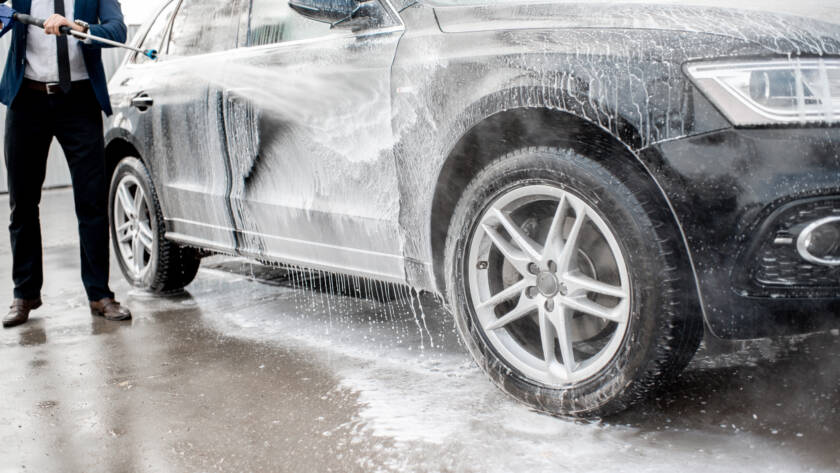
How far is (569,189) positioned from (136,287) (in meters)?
3.29

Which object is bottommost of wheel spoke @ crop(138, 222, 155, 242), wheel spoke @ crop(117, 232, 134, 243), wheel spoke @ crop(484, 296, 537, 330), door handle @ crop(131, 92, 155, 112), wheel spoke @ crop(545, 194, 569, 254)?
Answer: wheel spoke @ crop(117, 232, 134, 243)

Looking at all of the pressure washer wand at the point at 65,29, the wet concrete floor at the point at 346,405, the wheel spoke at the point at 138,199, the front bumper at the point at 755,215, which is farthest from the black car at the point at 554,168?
the wheel spoke at the point at 138,199

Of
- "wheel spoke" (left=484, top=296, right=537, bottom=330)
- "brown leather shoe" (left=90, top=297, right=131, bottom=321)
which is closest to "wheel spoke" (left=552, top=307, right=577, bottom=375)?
"wheel spoke" (left=484, top=296, right=537, bottom=330)

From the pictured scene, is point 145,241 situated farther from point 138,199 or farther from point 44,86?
point 44,86

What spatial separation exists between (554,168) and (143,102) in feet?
9.05

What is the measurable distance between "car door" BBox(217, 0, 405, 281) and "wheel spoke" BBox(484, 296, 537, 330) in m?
0.51

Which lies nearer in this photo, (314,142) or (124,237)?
(314,142)

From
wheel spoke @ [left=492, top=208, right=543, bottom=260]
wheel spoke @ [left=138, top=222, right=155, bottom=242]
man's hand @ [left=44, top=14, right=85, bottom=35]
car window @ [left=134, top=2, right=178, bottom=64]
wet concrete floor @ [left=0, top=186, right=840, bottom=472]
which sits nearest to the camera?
wet concrete floor @ [left=0, top=186, right=840, bottom=472]

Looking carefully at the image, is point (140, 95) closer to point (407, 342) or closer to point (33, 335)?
point (33, 335)

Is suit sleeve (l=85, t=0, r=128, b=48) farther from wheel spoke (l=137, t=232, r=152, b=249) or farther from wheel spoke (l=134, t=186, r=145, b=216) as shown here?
wheel spoke (l=137, t=232, r=152, b=249)

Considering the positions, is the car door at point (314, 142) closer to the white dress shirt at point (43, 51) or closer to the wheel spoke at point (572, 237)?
the wheel spoke at point (572, 237)

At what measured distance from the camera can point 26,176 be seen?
4.56 metres

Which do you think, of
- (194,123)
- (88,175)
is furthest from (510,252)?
(88,175)

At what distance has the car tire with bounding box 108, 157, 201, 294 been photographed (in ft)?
16.2
